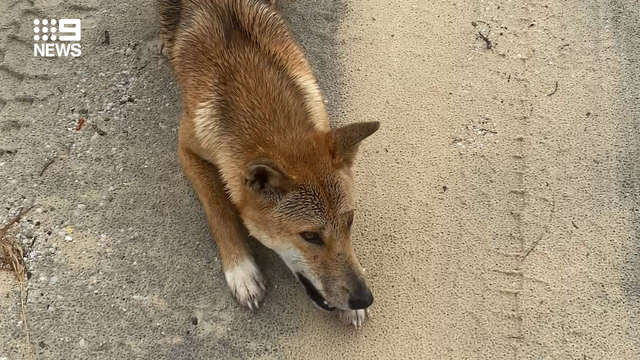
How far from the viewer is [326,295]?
143 inches

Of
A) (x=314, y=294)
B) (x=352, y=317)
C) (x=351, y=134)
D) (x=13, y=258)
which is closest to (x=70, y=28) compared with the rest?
(x=13, y=258)

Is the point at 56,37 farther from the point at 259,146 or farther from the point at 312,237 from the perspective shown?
the point at 312,237

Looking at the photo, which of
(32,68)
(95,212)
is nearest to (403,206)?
(95,212)

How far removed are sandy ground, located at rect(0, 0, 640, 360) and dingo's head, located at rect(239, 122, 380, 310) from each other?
58 centimetres

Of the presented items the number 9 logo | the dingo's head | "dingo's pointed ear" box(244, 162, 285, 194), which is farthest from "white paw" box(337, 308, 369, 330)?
the number 9 logo

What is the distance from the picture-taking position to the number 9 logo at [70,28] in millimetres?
5247

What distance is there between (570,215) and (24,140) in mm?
4660

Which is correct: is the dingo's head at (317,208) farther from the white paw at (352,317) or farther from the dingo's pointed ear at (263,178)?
the white paw at (352,317)

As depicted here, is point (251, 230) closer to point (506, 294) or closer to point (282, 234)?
point (282, 234)

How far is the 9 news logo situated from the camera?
16.9 feet

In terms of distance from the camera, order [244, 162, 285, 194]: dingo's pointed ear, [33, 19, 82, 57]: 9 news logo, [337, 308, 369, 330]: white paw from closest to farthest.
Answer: [244, 162, 285, 194]: dingo's pointed ear → [337, 308, 369, 330]: white paw → [33, 19, 82, 57]: 9 news logo

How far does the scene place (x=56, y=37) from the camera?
5.20 metres

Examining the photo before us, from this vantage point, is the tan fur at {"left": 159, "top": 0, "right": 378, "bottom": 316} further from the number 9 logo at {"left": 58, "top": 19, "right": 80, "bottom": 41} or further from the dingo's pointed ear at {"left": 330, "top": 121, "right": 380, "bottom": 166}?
the number 9 logo at {"left": 58, "top": 19, "right": 80, "bottom": 41}

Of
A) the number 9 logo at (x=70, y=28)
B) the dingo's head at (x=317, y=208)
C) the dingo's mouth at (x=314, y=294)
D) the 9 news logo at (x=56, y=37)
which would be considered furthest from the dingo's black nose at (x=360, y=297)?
the number 9 logo at (x=70, y=28)
